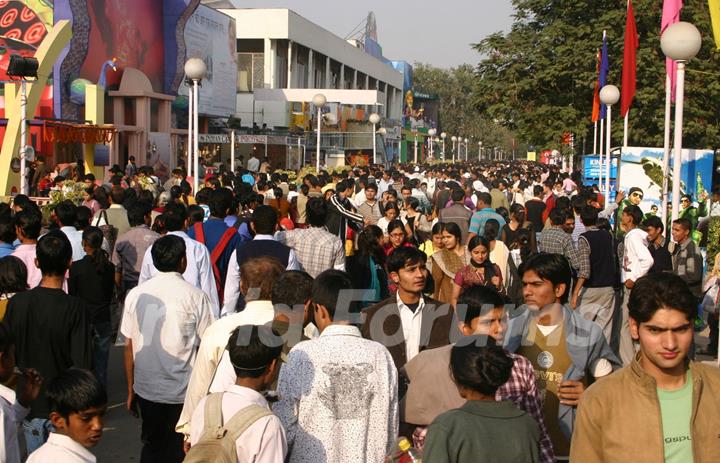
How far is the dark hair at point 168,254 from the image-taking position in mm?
5543

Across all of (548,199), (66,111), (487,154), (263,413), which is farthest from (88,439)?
(487,154)

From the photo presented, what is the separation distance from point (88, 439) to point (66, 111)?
941 inches

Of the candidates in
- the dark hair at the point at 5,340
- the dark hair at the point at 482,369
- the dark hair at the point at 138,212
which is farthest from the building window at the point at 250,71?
the dark hair at the point at 482,369

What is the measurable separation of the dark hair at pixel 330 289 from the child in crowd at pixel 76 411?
1019 mm

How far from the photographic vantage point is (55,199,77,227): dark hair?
8.23m

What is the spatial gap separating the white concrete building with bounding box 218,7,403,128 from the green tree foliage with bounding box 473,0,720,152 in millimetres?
17226

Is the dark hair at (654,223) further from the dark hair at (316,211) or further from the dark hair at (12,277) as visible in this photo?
the dark hair at (12,277)

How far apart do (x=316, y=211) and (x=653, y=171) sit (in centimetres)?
1262

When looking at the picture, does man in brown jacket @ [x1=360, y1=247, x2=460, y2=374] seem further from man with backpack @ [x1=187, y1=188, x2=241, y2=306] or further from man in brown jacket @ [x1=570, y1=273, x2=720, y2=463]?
man with backpack @ [x1=187, y1=188, x2=241, y2=306]

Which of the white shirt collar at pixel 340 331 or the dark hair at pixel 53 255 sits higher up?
the dark hair at pixel 53 255

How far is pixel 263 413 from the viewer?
366cm

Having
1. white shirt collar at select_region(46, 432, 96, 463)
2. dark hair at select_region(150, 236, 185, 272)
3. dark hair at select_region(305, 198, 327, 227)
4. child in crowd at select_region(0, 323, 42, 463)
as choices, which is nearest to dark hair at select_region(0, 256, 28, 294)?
dark hair at select_region(150, 236, 185, 272)

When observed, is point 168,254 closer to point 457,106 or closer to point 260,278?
point 260,278

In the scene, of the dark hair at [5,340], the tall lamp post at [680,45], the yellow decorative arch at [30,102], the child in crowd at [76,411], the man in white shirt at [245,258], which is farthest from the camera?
the yellow decorative arch at [30,102]
